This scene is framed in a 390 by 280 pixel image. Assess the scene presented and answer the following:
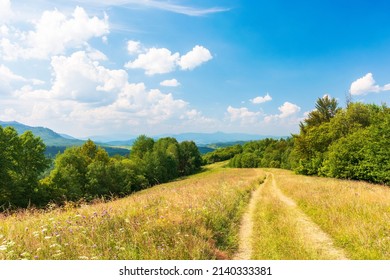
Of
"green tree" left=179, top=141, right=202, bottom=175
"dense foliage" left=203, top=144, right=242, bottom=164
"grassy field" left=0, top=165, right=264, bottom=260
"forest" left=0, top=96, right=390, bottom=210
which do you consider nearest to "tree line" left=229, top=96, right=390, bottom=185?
"forest" left=0, top=96, right=390, bottom=210

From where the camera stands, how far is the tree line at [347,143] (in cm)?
3312

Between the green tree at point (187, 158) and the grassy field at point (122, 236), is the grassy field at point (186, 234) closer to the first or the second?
the grassy field at point (122, 236)

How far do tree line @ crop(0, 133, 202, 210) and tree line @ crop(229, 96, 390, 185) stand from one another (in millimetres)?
29471

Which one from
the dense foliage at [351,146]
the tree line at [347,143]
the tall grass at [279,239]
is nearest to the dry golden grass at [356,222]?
the tall grass at [279,239]

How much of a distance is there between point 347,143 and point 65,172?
154 ft

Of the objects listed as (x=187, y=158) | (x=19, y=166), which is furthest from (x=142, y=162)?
(x=19, y=166)

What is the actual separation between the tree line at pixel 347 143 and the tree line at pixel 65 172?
96.7 ft

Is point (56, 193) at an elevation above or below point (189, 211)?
below

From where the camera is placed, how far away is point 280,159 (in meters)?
106

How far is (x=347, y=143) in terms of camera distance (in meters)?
38.7

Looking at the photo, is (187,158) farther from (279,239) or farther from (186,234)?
(186,234)
